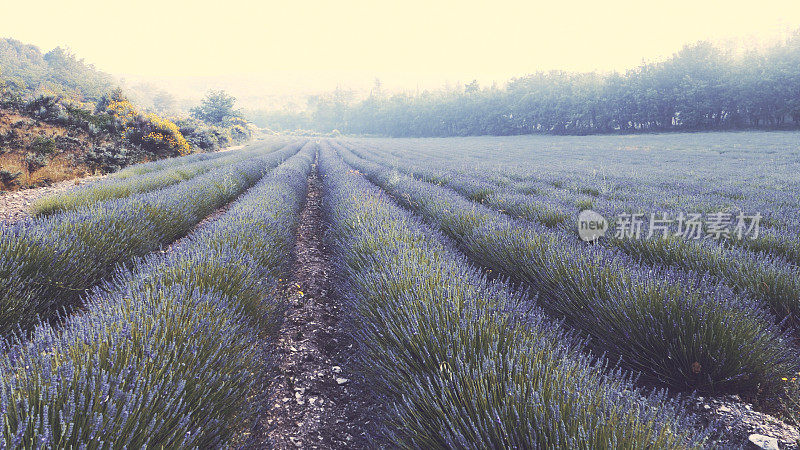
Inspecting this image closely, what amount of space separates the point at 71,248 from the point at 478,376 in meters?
3.30

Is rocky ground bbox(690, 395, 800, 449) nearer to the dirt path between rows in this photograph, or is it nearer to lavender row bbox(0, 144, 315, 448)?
the dirt path between rows

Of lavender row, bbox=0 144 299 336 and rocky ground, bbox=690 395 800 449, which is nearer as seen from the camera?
rocky ground, bbox=690 395 800 449

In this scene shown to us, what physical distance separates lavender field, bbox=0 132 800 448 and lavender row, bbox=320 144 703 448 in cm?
1

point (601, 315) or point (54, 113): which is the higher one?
point (54, 113)

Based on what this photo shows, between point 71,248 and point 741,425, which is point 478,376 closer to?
point 741,425

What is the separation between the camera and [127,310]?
1.62 metres

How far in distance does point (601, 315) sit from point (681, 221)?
2.46 metres

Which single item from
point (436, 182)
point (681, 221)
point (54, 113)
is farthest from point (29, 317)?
point (54, 113)

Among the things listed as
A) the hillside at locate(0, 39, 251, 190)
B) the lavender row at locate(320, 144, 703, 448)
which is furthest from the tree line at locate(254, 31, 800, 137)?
the lavender row at locate(320, 144, 703, 448)

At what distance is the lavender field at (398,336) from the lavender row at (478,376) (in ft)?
0.04

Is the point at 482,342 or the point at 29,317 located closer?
the point at 482,342

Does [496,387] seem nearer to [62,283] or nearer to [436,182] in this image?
[62,283]

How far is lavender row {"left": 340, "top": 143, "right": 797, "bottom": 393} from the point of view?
165 centimetres

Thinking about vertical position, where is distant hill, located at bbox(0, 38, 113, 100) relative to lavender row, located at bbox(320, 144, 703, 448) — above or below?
above
